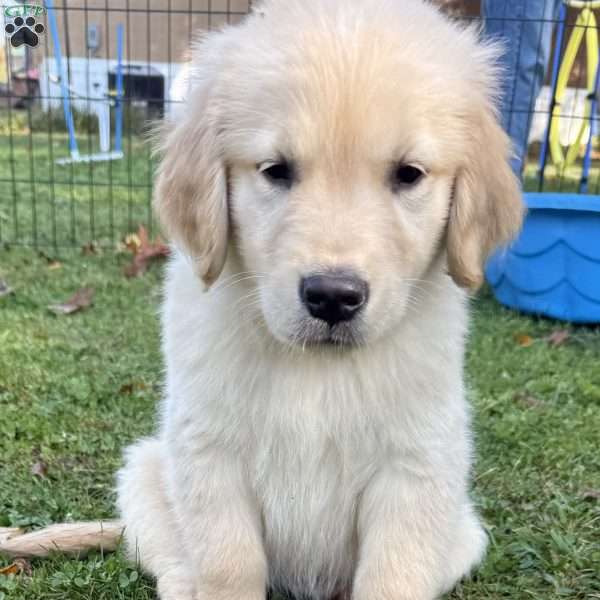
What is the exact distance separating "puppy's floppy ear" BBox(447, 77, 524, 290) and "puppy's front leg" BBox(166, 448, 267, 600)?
76cm

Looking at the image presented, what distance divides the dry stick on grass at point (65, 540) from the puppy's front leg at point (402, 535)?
0.82m

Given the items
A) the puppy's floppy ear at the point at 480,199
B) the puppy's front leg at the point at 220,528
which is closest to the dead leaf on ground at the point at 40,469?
the puppy's front leg at the point at 220,528

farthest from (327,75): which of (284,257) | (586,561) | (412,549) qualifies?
(586,561)

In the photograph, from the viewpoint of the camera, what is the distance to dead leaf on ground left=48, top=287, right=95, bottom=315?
179 inches

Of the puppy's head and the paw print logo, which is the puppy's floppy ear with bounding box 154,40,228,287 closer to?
the puppy's head

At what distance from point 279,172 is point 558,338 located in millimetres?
3143

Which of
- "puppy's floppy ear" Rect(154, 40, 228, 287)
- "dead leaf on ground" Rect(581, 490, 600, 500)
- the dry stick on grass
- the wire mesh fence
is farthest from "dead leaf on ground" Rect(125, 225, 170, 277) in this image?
"puppy's floppy ear" Rect(154, 40, 228, 287)

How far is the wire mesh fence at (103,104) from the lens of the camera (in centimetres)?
554

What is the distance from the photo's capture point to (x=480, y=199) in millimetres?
1898

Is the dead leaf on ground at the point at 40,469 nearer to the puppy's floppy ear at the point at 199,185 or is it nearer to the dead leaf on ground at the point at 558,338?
the puppy's floppy ear at the point at 199,185

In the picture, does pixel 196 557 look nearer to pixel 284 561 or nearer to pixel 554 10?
pixel 284 561

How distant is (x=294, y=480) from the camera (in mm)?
2025

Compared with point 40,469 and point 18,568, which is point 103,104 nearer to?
point 40,469

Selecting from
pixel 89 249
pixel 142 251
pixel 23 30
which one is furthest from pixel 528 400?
pixel 89 249
